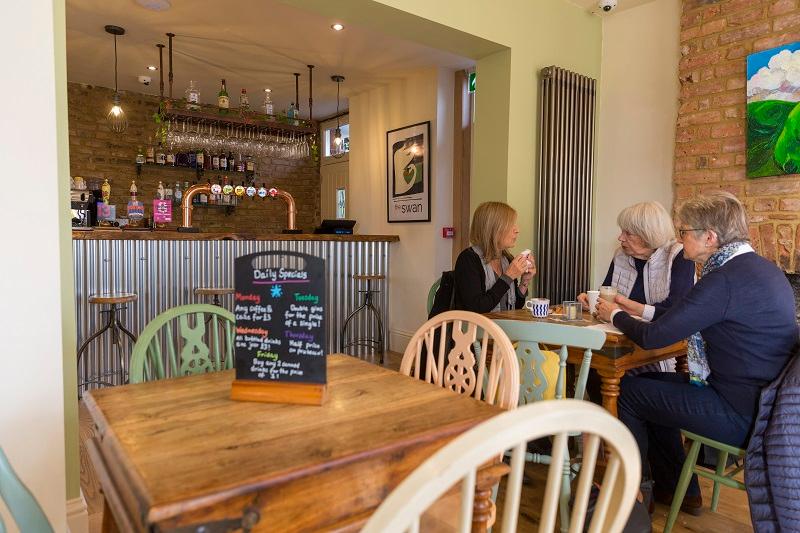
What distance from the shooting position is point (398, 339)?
5.74m

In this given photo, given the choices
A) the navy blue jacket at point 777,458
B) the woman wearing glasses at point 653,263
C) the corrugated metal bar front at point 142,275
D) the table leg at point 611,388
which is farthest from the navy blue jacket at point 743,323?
the corrugated metal bar front at point 142,275

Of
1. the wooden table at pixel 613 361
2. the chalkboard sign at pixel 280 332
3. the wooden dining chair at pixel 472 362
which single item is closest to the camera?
the chalkboard sign at pixel 280 332

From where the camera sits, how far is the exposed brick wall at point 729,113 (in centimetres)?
318

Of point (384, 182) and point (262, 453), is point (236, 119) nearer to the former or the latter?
point (384, 182)

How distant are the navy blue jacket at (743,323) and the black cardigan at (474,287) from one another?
982 millimetres

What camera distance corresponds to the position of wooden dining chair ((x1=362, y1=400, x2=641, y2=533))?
62cm

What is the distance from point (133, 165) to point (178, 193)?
658 millimetres

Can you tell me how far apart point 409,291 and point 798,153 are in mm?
3467

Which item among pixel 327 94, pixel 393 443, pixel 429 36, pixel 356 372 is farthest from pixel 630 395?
pixel 327 94

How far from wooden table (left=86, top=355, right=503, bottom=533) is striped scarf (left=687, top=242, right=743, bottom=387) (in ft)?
4.07

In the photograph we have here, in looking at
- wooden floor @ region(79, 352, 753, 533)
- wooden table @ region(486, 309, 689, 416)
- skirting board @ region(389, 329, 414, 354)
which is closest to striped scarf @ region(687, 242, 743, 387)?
wooden table @ region(486, 309, 689, 416)

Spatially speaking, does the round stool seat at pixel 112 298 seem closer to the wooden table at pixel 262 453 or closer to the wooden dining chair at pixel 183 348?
the wooden dining chair at pixel 183 348

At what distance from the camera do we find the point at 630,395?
2.25 m

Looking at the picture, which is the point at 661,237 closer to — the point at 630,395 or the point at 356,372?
the point at 630,395
